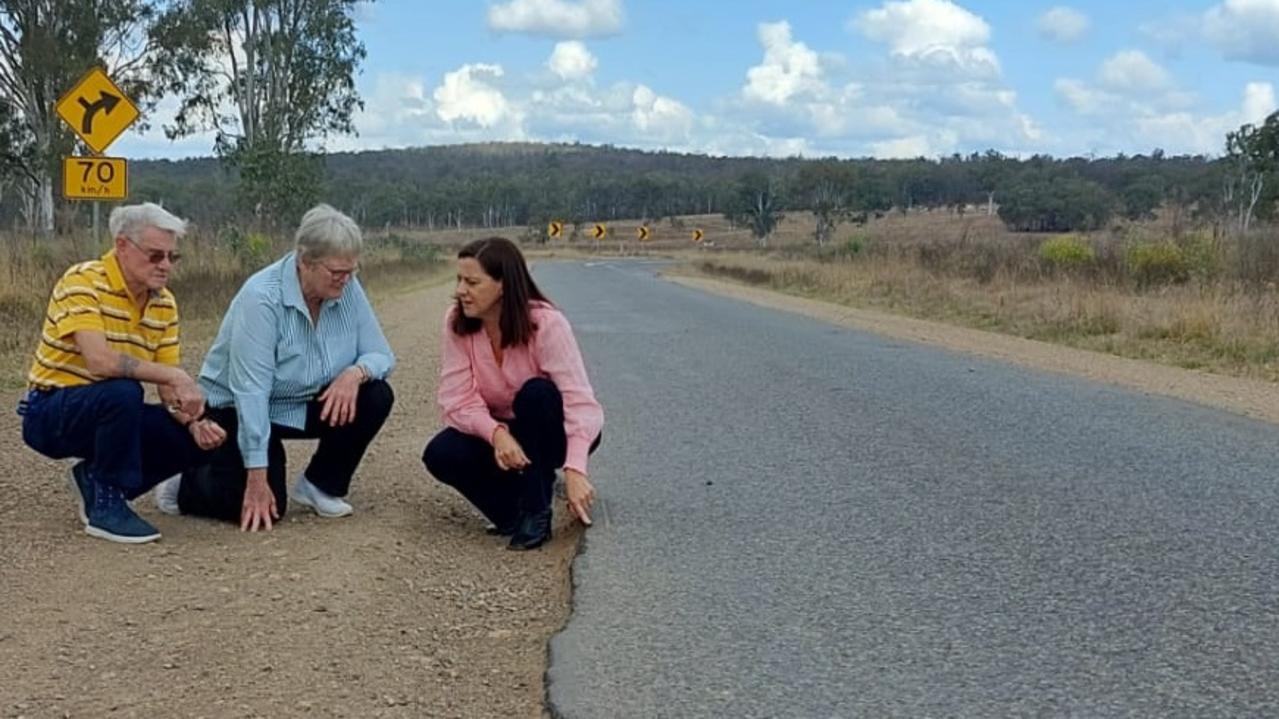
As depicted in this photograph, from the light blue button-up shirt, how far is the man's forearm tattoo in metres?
0.36

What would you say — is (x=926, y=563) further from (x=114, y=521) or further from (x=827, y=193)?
(x=827, y=193)

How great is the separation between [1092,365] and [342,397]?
373 inches

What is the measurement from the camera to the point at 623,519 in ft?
18.0

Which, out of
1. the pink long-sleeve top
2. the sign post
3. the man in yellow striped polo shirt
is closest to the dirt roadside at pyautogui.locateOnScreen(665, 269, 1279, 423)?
the pink long-sleeve top

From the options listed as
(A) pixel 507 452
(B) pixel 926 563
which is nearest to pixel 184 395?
(A) pixel 507 452

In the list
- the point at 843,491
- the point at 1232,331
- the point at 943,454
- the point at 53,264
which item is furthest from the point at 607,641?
the point at 53,264

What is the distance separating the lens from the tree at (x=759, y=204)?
9525 centimetres

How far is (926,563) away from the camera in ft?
15.1

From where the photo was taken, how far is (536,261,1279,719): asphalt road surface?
3355 mm

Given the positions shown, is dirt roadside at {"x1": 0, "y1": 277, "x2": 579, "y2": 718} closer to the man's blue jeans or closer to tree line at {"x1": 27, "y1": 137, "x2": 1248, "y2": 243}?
the man's blue jeans

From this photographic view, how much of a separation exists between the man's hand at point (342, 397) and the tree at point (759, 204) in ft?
288

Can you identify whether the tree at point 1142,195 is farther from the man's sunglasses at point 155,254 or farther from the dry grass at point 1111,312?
the man's sunglasses at point 155,254

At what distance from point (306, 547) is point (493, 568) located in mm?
707

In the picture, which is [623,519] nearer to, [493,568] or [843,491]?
[493,568]
